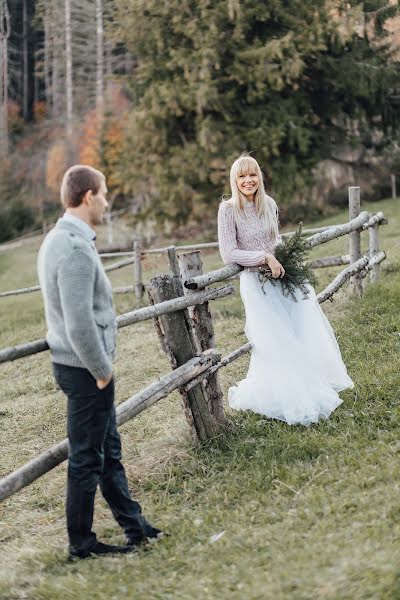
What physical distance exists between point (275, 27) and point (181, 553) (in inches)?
865

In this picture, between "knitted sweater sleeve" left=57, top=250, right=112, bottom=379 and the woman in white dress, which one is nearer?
"knitted sweater sleeve" left=57, top=250, right=112, bottom=379

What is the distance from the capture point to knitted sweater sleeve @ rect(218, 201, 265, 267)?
17.6 ft

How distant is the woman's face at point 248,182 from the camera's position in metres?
5.34

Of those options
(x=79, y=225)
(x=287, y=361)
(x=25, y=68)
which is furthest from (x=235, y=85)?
(x=25, y=68)

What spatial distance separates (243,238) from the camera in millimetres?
5469

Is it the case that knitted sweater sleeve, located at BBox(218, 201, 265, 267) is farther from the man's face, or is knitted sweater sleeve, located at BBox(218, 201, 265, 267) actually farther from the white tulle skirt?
the man's face

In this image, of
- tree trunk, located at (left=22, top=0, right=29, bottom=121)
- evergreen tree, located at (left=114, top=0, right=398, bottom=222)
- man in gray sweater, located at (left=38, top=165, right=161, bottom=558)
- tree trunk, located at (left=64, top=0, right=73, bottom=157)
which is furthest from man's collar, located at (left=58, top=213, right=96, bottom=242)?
tree trunk, located at (left=22, top=0, right=29, bottom=121)

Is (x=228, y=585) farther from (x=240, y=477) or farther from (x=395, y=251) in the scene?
(x=395, y=251)

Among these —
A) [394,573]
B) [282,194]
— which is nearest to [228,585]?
[394,573]

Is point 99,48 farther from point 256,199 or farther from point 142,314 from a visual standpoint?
point 142,314

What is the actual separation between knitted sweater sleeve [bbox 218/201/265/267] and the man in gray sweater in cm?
181

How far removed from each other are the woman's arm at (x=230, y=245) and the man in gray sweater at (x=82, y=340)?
5.94 ft

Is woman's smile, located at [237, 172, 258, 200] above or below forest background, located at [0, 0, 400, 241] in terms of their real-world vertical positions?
below

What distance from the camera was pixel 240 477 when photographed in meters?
4.59
